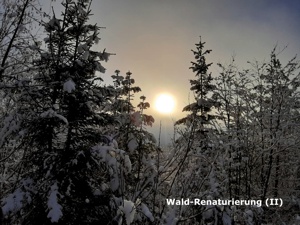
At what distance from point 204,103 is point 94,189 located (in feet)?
36.9

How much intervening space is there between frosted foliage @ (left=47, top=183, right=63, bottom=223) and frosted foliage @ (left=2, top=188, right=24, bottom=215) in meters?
0.67

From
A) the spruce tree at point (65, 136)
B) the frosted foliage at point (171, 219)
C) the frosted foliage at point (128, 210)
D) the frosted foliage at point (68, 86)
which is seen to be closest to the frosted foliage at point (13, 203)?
the spruce tree at point (65, 136)

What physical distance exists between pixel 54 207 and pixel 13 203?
94 cm

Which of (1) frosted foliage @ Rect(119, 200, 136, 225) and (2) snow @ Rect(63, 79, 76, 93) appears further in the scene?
(2) snow @ Rect(63, 79, 76, 93)

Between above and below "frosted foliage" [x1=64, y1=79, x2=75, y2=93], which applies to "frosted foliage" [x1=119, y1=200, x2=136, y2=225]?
below

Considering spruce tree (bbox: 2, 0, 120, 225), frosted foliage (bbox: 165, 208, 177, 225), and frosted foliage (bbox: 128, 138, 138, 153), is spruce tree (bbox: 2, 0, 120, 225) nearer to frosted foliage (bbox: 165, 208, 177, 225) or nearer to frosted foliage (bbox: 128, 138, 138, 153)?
frosted foliage (bbox: 128, 138, 138, 153)

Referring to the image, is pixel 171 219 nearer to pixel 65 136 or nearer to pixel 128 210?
pixel 128 210

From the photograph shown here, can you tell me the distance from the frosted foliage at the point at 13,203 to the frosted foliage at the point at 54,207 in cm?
67

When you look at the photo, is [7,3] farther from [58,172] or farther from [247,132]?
[247,132]

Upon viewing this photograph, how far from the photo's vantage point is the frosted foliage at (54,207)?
557cm

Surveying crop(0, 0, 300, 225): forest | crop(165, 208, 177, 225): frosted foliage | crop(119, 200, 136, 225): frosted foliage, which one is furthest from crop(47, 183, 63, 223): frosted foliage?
crop(119, 200, 136, 225): frosted foliage

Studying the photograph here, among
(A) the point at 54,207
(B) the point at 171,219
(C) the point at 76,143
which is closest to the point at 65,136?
(C) the point at 76,143

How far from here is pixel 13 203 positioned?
5.97 meters

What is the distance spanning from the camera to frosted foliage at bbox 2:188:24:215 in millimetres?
5852
